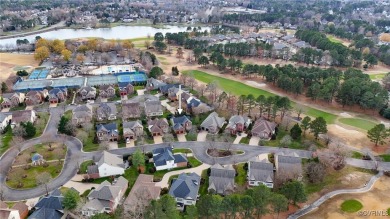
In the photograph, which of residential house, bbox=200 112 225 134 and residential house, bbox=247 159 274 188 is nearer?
residential house, bbox=247 159 274 188

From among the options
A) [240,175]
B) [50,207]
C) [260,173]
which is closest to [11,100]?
[50,207]

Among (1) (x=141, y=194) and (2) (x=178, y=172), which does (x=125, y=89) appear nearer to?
(2) (x=178, y=172)

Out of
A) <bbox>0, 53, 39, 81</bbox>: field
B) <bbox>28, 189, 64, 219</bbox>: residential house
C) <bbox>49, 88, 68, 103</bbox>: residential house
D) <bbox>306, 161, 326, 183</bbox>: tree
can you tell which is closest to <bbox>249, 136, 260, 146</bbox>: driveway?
<bbox>306, 161, 326, 183</bbox>: tree

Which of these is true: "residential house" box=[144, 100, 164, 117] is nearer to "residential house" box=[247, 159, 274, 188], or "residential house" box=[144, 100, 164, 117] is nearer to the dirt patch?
"residential house" box=[247, 159, 274, 188]

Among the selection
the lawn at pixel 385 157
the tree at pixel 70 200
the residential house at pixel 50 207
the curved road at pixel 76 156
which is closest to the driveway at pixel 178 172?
the curved road at pixel 76 156

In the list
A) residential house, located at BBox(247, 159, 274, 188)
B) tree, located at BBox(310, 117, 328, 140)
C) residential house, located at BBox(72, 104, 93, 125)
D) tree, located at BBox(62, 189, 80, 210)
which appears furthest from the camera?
residential house, located at BBox(72, 104, 93, 125)

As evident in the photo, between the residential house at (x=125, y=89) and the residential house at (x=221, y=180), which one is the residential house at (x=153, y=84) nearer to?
the residential house at (x=125, y=89)
